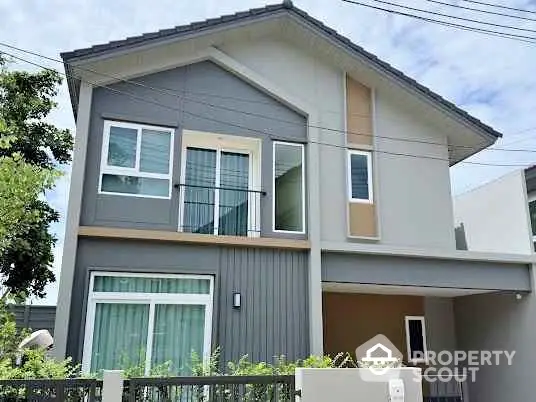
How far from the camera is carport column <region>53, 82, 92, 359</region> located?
355 inches

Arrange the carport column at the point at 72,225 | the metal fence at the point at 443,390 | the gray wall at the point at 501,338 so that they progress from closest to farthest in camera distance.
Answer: the carport column at the point at 72,225 → the gray wall at the point at 501,338 → the metal fence at the point at 443,390

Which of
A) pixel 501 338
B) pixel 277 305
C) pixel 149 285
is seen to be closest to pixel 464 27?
pixel 277 305

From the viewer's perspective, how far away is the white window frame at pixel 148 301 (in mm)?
9266

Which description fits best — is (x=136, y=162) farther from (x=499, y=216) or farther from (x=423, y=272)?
(x=499, y=216)

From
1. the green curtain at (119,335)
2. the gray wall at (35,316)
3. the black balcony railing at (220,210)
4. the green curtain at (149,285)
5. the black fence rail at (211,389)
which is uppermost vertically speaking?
the black balcony railing at (220,210)

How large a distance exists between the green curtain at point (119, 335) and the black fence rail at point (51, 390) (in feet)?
8.06

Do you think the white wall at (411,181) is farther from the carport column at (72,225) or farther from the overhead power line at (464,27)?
the carport column at (72,225)

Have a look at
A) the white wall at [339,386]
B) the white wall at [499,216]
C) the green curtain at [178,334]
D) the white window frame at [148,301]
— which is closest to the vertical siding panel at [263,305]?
the white window frame at [148,301]

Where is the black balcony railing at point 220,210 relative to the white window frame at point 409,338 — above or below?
above

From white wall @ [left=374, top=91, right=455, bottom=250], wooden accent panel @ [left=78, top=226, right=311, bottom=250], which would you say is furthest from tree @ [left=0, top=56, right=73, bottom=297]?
white wall @ [left=374, top=91, right=455, bottom=250]

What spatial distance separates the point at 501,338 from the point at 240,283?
277 inches

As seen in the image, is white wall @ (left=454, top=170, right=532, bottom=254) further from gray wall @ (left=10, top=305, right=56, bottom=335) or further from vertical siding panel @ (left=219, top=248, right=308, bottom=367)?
gray wall @ (left=10, top=305, right=56, bottom=335)

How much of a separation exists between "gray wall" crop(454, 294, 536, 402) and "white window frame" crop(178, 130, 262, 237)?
262 inches

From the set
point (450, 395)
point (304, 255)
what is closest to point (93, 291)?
point (304, 255)
